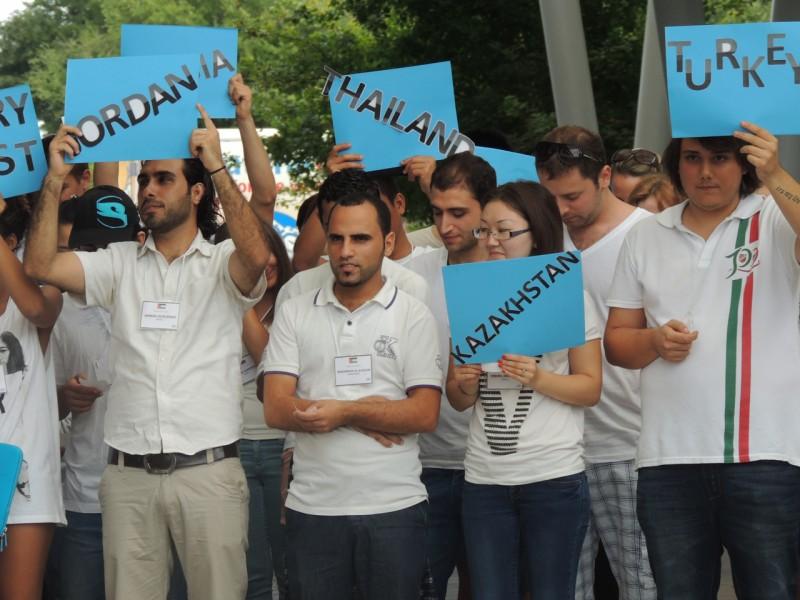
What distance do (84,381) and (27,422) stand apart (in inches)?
21.6

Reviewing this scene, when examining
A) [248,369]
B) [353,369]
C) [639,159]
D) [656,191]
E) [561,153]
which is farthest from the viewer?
[639,159]

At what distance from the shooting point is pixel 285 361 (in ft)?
16.3

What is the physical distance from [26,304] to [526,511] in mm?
1948

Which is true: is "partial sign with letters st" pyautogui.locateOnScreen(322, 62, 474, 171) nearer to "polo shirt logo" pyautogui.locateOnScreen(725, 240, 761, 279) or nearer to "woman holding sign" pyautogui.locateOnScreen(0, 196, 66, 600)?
"woman holding sign" pyautogui.locateOnScreen(0, 196, 66, 600)

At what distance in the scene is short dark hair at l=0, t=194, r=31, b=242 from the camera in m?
5.43

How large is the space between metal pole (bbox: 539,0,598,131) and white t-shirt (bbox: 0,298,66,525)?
1011cm

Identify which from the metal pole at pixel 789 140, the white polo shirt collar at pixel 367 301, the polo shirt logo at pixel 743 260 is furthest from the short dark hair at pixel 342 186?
the metal pole at pixel 789 140

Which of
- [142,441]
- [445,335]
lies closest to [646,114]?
[445,335]

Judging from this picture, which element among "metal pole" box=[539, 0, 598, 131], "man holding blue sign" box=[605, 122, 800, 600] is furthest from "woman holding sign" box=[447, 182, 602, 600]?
"metal pole" box=[539, 0, 598, 131]

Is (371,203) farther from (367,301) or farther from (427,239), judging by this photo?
(427,239)

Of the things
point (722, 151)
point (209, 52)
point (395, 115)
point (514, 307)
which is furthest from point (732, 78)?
point (209, 52)

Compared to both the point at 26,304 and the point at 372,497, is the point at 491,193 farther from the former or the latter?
the point at 26,304

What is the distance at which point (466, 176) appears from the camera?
554 centimetres

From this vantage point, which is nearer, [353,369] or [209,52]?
[353,369]
